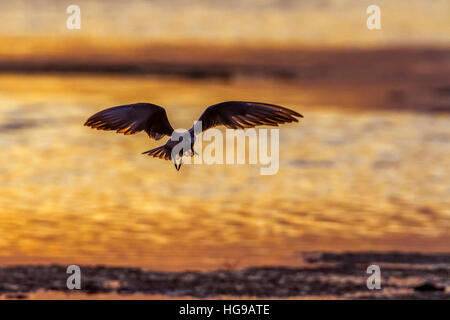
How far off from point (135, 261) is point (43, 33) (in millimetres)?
23792

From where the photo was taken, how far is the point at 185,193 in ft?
53.6

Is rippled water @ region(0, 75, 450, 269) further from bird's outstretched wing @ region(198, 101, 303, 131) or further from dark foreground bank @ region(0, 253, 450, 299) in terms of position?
bird's outstretched wing @ region(198, 101, 303, 131)

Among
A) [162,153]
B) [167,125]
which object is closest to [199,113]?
[167,125]

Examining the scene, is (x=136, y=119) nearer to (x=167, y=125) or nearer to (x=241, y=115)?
(x=167, y=125)

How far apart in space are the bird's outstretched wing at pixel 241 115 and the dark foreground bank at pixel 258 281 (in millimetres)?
2692

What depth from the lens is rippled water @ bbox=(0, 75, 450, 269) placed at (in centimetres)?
1323

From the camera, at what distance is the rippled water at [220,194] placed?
13.2 metres

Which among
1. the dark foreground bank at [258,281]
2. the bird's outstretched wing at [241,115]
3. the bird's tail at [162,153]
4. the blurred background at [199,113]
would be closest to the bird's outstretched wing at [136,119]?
the bird's tail at [162,153]

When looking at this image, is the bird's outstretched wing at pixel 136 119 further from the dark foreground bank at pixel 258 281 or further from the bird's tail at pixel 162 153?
the dark foreground bank at pixel 258 281

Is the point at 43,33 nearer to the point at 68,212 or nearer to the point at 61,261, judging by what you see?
the point at 68,212

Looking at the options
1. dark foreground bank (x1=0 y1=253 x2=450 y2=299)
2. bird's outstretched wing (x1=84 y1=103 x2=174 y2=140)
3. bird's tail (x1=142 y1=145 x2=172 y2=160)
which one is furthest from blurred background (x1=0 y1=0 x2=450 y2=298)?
bird's tail (x1=142 y1=145 x2=172 y2=160)

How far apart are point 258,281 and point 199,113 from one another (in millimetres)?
12285

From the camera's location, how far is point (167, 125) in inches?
388

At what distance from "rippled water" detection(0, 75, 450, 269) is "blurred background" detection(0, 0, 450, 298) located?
45 millimetres
